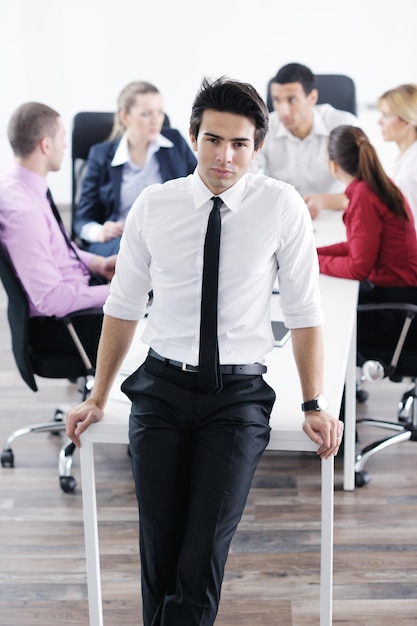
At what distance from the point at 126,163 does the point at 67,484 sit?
147 cm

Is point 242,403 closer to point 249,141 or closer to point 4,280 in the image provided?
point 249,141

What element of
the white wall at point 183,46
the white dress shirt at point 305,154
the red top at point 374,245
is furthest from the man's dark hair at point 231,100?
the white wall at point 183,46

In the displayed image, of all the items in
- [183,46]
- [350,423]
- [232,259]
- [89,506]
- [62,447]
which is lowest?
[62,447]

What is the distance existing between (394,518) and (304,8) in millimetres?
4155

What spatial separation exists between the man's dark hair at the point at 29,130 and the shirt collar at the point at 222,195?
1274 mm

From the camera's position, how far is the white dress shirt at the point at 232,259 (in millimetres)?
2045

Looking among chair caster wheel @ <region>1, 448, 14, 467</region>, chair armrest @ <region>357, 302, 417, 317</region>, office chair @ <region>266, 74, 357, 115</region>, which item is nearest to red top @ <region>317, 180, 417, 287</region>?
chair armrest @ <region>357, 302, 417, 317</region>

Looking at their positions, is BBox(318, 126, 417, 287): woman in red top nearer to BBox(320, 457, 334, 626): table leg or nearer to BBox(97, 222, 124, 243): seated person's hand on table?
BBox(97, 222, 124, 243): seated person's hand on table

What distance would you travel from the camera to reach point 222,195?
2.04m

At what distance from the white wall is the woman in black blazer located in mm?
2460

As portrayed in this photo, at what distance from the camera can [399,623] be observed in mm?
2422

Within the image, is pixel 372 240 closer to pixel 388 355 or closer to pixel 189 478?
pixel 388 355

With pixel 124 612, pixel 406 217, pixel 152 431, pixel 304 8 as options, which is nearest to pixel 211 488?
pixel 152 431

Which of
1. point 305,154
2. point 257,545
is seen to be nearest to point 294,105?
Answer: point 305,154
